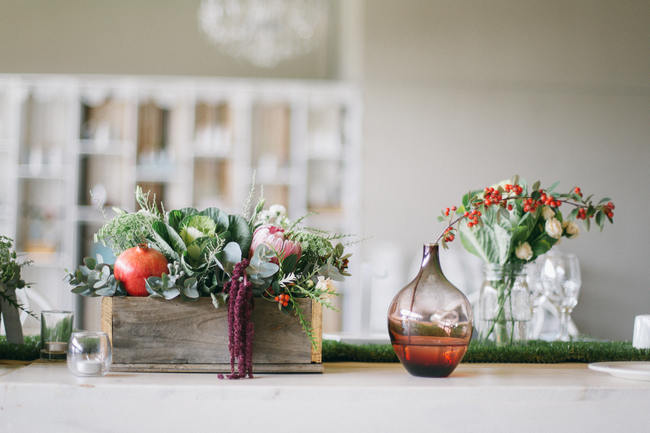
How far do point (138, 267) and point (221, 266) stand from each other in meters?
0.14

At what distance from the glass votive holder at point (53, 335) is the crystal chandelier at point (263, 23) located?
2798 millimetres

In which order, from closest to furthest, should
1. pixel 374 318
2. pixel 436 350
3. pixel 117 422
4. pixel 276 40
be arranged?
1. pixel 117 422
2. pixel 436 350
3. pixel 276 40
4. pixel 374 318

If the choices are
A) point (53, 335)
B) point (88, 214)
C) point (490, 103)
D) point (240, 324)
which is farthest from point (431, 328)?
point (88, 214)

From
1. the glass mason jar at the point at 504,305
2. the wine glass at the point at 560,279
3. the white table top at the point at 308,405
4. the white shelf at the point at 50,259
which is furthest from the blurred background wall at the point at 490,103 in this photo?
the white table top at the point at 308,405

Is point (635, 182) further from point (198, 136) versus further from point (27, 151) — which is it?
point (27, 151)

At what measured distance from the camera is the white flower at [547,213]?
1.37 m

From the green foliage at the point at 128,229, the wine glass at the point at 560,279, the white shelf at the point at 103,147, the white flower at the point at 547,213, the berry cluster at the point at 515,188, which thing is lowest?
the wine glass at the point at 560,279

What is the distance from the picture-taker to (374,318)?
162 inches

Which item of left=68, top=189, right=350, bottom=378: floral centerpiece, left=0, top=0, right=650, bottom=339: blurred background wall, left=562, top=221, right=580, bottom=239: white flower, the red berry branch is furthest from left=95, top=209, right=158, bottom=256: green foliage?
left=0, top=0, right=650, bottom=339: blurred background wall

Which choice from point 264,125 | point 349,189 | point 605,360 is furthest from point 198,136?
point 605,360

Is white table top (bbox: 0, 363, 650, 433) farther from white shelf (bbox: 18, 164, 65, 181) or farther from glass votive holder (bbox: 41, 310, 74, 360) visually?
white shelf (bbox: 18, 164, 65, 181)

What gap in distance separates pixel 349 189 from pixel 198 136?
3.75ft

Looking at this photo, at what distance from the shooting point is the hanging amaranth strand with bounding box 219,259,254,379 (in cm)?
103

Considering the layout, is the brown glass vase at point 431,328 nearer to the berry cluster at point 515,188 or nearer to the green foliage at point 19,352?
the berry cluster at point 515,188
